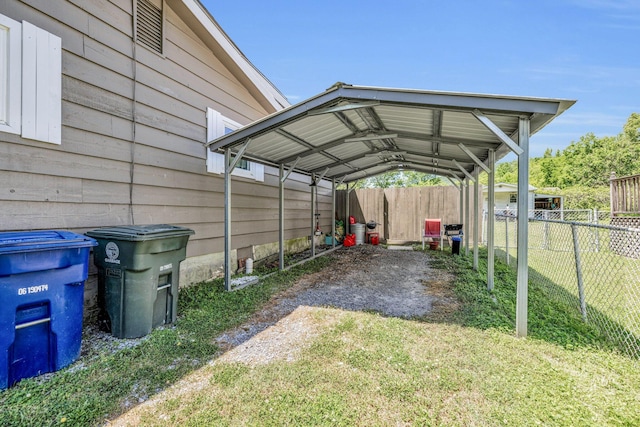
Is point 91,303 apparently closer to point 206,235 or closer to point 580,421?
point 206,235

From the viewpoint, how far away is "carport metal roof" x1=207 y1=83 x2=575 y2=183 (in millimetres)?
3205

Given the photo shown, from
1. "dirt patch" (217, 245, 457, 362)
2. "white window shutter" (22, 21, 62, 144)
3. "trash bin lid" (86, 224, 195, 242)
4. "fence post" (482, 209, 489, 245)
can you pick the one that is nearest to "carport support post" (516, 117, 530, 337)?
"dirt patch" (217, 245, 457, 362)

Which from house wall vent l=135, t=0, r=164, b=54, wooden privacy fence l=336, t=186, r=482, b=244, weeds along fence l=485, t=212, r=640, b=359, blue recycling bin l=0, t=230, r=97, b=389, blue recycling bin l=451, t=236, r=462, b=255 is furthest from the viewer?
wooden privacy fence l=336, t=186, r=482, b=244

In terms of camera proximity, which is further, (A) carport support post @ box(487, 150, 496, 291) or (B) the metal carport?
(A) carport support post @ box(487, 150, 496, 291)

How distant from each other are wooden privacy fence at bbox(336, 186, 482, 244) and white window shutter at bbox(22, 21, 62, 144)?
932cm

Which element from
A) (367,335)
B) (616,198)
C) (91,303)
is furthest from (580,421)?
(616,198)

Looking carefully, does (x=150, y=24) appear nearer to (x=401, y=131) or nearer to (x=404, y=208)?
(x=401, y=131)

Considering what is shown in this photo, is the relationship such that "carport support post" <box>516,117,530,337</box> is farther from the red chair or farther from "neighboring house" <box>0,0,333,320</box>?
the red chair

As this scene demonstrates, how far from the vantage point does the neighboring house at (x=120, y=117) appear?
107 inches

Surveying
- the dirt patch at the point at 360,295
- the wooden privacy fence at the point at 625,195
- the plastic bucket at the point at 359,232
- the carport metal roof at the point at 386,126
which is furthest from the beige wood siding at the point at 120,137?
the wooden privacy fence at the point at 625,195

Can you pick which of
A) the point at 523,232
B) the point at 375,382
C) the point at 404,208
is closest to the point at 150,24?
the point at 375,382

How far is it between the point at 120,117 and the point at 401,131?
4284 millimetres

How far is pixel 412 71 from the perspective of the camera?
19.0m

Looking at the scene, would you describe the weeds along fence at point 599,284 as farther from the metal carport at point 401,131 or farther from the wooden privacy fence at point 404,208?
the wooden privacy fence at point 404,208
